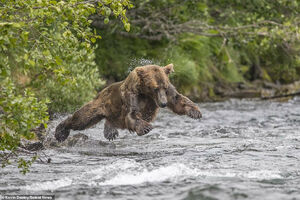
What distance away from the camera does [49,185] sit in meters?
5.40

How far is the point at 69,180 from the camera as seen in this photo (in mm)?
5621

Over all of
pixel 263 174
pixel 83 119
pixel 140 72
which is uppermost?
pixel 140 72

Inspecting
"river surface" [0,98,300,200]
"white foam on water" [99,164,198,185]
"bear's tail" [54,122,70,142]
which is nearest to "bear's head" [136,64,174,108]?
"river surface" [0,98,300,200]

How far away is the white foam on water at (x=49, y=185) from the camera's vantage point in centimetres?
529

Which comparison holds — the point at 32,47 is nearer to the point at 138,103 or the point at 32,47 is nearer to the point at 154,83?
the point at 154,83

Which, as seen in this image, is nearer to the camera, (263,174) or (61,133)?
(263,174)

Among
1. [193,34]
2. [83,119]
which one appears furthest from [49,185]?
[193,34]

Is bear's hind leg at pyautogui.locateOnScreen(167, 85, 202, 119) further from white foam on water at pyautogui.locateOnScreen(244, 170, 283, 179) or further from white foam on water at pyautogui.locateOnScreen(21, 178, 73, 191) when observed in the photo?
white foam on water at pyautogui.locateOnScreen(21, 178, 73, 191)

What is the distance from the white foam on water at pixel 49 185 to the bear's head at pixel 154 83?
1.89m

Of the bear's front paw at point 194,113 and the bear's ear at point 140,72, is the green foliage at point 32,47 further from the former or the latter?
the bear's front paw at point 194,113

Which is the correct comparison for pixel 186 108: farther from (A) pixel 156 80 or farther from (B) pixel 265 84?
(B) pixel 265 84

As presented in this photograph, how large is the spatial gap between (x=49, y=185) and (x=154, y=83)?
227 cm

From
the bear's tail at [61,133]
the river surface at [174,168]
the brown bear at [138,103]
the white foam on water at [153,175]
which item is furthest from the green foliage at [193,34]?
the white foam on water at [153,175]

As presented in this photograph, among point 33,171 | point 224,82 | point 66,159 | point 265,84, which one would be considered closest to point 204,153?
point 66,159
